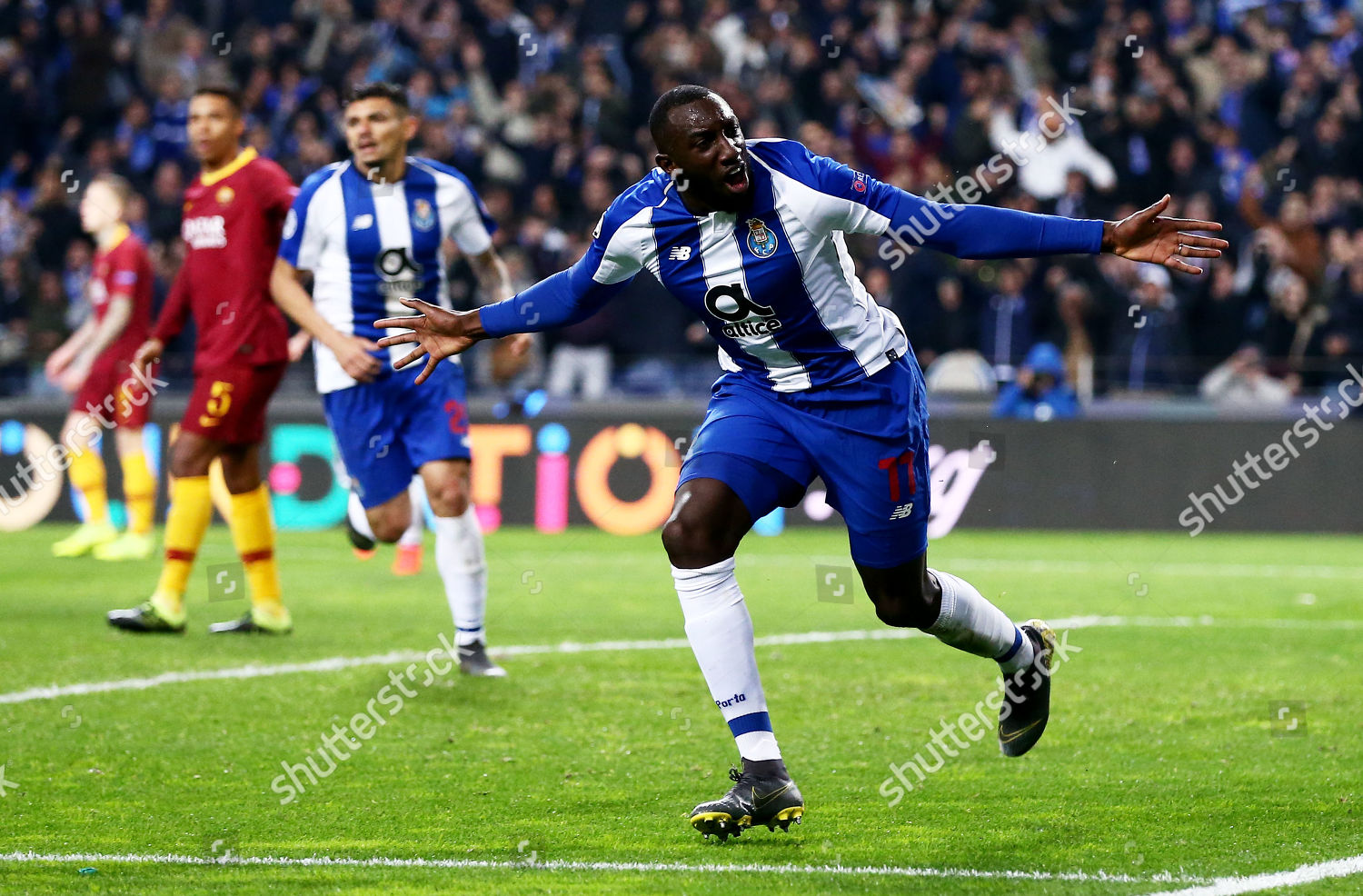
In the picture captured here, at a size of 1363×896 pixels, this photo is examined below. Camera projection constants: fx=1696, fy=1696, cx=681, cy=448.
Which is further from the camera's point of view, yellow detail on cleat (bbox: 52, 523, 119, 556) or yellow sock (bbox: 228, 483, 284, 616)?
yellow detail on cleat (bbox: 52, 523, 119, 556)

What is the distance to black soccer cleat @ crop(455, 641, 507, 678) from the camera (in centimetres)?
717

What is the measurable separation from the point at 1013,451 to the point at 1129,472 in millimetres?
999

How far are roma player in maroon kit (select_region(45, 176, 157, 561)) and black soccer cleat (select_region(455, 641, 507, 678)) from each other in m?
5.18

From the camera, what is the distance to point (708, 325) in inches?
191

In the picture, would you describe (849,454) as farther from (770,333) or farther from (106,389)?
(106,389)

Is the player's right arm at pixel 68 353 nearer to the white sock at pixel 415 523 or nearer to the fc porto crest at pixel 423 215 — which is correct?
the white sock at pixel 415 523

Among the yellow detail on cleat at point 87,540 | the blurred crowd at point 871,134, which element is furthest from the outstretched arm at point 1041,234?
the blurred crowd at point 871,134

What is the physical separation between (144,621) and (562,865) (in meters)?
4.69

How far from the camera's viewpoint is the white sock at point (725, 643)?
4.59m

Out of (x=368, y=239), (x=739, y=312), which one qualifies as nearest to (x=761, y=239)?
(x=739, y=312)

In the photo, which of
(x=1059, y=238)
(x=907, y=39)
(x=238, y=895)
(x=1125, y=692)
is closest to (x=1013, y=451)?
(x=907, y=39)

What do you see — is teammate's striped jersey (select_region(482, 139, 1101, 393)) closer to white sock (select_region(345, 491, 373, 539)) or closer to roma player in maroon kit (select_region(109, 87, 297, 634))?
roma player in maroon kit (select_region(109, 87, 297, 634))

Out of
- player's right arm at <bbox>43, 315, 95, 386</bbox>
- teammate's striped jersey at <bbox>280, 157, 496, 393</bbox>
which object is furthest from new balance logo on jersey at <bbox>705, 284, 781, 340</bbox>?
player's right arm at <bbox>43, 315, 95, 386</bbox>

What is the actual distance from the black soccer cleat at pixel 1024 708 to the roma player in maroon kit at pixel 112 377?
307 inches
